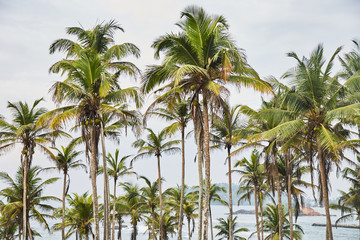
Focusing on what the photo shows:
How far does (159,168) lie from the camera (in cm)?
3288

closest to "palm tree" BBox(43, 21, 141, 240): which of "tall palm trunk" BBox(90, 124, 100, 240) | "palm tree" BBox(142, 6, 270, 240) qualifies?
"tall palm trunk" BBox(90, 124, 100, 240)

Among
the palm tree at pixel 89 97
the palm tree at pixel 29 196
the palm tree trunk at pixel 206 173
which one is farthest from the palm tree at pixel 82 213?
the palm tree trunk at pixel 206 173

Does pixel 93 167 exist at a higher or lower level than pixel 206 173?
higher

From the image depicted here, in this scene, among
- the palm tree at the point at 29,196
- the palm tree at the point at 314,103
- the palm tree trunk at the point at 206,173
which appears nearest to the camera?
the palm tree trunk at the point at 206,173

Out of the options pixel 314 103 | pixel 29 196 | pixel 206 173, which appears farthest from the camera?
pixel 29 196

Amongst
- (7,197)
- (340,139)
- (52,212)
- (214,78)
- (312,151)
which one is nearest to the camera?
(214,78)

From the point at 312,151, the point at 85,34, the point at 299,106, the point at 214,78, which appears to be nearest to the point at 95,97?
the point at 85,34

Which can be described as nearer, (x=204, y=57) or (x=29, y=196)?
(x=204, y=57)

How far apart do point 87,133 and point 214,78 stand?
22.2 ft

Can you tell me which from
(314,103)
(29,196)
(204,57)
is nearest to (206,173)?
(204,57)

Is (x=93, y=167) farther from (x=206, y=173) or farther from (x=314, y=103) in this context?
(x=314, y=103)

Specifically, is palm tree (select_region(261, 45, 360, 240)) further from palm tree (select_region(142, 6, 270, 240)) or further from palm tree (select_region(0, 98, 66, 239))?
palm tree (select_region(0, 98, 66, 239))

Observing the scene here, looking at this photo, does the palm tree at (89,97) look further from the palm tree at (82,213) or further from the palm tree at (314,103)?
the palm tree at (82,213)

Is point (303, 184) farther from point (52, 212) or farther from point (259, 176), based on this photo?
point (52, 212)
